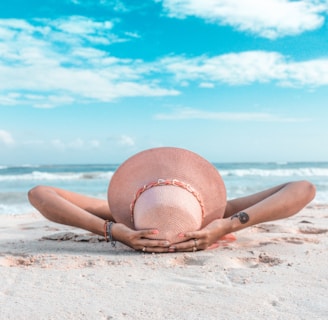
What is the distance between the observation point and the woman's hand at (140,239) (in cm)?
289

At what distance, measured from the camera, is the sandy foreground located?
6.19 ft

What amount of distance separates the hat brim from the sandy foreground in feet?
1.04

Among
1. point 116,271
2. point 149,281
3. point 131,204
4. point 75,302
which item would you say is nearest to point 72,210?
point 131,204

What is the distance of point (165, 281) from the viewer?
236cm

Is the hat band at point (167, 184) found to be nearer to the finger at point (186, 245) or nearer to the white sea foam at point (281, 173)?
the finger at point (186, 245)

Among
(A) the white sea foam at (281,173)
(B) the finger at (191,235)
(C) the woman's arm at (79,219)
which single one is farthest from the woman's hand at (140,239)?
(A) the white sea foam at (281,173)

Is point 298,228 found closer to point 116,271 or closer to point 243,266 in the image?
point 243,266

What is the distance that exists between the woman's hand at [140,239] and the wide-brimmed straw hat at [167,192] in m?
0.05

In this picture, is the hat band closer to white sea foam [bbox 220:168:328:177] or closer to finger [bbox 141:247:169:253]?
finger [bbox 141:247:169:253]

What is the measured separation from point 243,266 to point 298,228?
1.95m

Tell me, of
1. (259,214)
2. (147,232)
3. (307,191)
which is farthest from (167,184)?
(307,191)

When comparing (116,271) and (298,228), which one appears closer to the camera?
(116,271)

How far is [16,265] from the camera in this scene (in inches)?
112

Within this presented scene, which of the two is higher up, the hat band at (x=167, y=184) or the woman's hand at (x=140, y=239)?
the hat band at (x=167, y=184)
